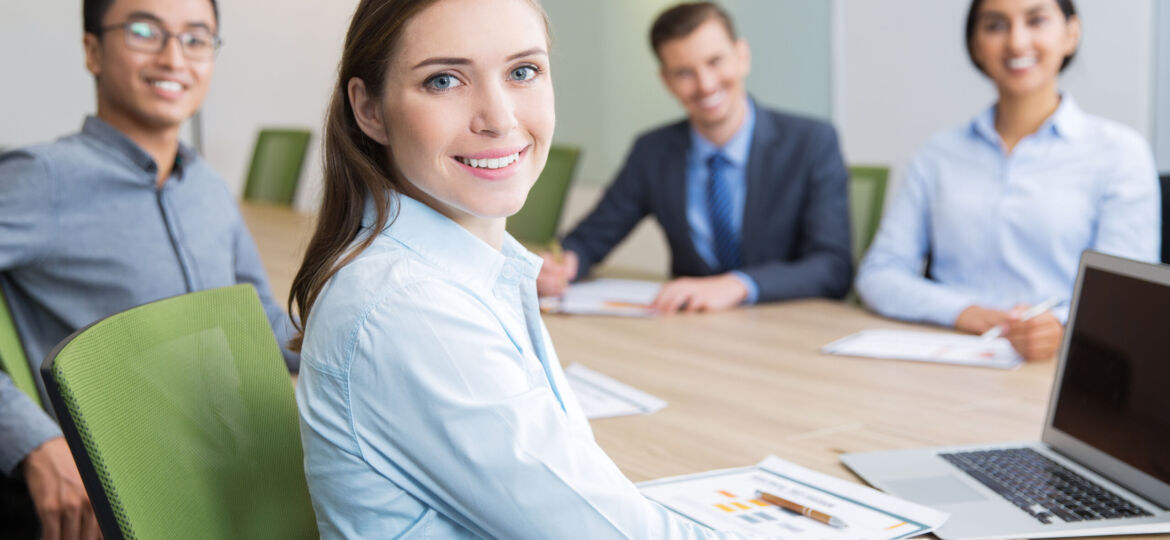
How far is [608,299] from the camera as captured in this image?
254 cm

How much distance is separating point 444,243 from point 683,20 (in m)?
1.96

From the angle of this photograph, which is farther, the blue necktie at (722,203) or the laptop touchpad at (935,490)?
the blue necktie at (722,203)

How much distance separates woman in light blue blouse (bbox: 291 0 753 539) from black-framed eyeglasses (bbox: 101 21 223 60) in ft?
3.25

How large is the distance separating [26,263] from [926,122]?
132 inches

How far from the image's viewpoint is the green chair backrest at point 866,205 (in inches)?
114

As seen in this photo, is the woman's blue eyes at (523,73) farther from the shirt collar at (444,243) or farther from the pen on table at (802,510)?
the pen on table at (802,510)

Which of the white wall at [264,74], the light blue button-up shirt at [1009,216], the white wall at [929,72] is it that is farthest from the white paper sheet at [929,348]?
the white wall at [264,74]

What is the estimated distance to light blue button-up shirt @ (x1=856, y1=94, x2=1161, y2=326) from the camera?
2.17m

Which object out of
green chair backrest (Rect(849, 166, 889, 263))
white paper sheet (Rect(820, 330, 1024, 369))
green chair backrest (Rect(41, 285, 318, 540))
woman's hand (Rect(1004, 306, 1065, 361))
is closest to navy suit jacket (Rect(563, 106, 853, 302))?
green chair backrest (Rect(849, 166, 889, 263))

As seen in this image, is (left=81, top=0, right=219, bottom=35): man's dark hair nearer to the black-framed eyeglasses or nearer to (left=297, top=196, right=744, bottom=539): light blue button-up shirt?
the black-framed eyeglasses

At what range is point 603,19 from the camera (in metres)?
5.57

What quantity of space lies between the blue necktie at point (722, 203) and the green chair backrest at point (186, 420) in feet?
5.75

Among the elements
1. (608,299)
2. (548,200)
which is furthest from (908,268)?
(548,200)

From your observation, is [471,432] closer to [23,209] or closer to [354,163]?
[354,163]
